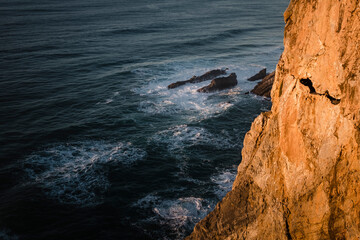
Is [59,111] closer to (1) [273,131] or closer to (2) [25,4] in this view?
(1) [273,131]

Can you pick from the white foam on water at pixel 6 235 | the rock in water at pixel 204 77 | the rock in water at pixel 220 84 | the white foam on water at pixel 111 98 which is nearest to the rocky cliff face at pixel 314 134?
the white foam on water at pixel 6 235

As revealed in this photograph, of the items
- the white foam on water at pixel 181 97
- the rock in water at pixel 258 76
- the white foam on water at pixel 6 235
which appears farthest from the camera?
the rock in water at pixel 258 76

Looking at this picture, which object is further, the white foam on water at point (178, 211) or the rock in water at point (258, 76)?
the rock in water at point (258, 76)

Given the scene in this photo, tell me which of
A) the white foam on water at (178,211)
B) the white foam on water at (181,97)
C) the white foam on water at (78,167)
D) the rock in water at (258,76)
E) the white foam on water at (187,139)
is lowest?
the white foam on water at (178,211)

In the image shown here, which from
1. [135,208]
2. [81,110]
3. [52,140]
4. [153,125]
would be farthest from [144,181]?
[81,110]

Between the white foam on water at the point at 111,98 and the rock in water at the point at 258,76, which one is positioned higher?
the rock in water at the point at 258,76

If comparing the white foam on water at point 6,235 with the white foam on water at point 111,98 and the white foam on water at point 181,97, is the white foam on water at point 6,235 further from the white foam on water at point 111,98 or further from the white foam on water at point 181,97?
the white foam on water at point 111,98

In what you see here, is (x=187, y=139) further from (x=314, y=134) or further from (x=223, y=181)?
(x=314, y=134)

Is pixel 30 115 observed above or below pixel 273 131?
below
